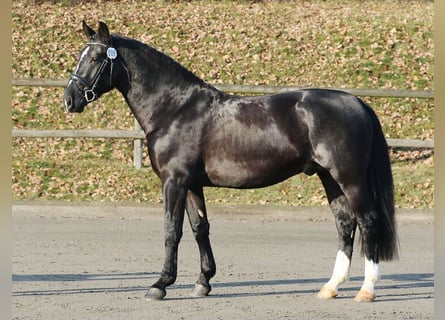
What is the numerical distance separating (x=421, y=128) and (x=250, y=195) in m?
4.90

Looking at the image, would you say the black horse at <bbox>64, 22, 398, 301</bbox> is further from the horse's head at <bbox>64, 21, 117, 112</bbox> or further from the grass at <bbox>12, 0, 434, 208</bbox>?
the grass at <bbox>12, 0, 434, 208</bbox>

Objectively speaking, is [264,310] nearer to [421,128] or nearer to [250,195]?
[250,195]

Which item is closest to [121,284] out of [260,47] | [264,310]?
[264,310]

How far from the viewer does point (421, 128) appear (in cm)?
1689

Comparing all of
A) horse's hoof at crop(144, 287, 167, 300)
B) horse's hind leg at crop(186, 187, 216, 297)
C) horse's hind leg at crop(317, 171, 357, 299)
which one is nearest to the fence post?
horse's hind leg at crop(186, 187, 216, 297)

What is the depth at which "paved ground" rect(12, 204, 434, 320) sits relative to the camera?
22.2 ft

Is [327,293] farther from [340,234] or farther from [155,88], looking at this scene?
[155,88]

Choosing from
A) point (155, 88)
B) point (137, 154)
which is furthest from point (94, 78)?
point (137, 154)

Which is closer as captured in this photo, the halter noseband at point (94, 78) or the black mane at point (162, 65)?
the halter noseband at point (94, 78)

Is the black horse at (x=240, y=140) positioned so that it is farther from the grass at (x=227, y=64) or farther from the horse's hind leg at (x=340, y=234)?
the grass at (x=227, y=64)

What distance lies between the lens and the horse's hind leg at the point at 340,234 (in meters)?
7.32

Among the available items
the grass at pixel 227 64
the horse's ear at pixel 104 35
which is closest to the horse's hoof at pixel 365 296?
the horse's ear at pixel 104 35

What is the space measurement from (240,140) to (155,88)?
877 millimetres

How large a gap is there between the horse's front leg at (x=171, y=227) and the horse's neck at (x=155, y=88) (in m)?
0.56
